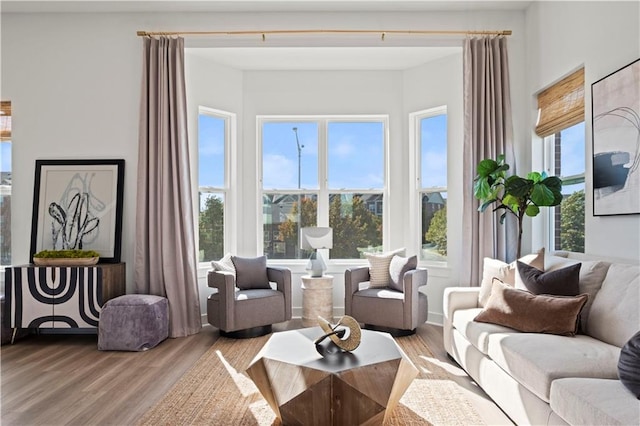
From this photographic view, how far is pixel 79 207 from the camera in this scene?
15.4ft

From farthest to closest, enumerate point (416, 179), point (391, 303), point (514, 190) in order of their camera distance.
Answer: point (416, 179)
point (391, 303)
point (514, 190)

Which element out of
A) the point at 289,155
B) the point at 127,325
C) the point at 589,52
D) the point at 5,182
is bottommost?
the point at 127,325

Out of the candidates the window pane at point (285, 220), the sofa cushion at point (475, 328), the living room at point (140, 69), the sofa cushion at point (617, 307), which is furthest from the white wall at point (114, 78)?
the sofa cushion at point (617, 307)

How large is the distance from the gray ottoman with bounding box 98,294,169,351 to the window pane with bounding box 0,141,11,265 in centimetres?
164

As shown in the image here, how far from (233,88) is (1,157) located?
267cm

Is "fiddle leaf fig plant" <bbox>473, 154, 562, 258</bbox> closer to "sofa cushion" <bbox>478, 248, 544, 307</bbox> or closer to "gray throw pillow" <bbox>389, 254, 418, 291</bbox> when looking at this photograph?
"sofa cushion" <bbox>478, 248, 544, 307</bbox>

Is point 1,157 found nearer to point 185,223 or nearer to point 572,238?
point 185,223

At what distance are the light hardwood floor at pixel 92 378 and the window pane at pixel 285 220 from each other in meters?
1.38

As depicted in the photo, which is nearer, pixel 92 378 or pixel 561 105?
pixel 92 378

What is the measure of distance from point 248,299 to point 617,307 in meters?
3.02

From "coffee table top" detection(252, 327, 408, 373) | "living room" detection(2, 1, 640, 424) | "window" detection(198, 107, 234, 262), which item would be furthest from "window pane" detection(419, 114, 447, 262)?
"coffee table top" detection(252, 327, 408, 373)

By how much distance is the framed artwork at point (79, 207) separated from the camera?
4656 millimetres

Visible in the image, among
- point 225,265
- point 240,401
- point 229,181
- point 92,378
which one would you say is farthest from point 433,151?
point 92,378

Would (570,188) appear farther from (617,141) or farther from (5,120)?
(5,120)
